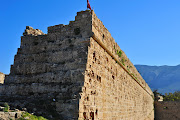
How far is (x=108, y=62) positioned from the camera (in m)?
7.12

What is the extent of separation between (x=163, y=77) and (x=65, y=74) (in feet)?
479

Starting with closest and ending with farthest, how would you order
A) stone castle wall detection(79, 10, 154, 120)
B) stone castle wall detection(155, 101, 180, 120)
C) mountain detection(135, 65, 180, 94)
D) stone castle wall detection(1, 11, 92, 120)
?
1. stone castle wall detection(1, 11, 92, 120)
2. stone castle wall detection(79, 10, 154, 120)
3. stone castle wall detection(155, 101, 180, 120)
4. mountain detection(135, 65, 180, 94)

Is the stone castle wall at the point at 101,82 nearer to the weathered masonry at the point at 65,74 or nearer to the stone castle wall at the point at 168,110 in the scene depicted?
the weathered masonry at the point at 65,74

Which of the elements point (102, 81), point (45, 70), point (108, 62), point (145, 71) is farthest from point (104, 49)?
point (145, 71)

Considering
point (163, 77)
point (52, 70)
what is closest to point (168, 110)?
point (52, 70)

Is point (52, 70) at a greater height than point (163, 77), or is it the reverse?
point (163, 77)

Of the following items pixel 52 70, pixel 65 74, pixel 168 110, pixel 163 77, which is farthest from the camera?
pixel 163 77

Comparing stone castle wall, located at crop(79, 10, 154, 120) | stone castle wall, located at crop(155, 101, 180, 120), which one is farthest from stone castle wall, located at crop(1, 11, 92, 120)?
stone castle wall, located at crop(155, 101, 180, 120)

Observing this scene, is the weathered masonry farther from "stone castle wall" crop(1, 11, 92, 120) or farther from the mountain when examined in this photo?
the mountain

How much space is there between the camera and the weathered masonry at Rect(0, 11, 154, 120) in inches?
185

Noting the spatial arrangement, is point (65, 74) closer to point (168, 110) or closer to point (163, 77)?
point (168, 110)

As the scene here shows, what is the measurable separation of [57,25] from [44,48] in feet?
2.98

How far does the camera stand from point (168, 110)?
2347 cm

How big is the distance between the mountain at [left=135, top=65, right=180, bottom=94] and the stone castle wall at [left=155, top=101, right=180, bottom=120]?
106462mm
